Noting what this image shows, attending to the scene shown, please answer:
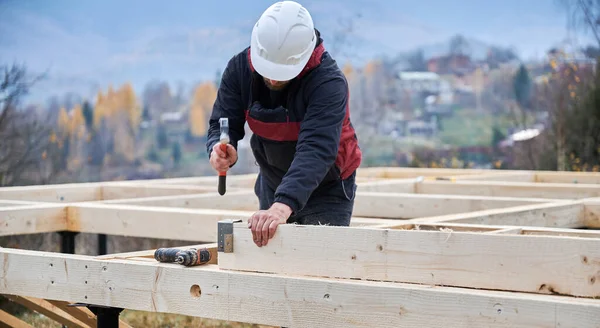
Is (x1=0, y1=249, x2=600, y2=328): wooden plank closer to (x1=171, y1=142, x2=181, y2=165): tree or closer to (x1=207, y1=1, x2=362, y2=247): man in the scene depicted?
(x1=207, y1=1, x2=362, y2=247): man

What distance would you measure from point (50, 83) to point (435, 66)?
39.5 ft

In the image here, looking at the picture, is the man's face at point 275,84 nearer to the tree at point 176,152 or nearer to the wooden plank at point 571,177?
the wooden plank at point 571,177

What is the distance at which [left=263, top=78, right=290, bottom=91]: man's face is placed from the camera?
3619 millimetres

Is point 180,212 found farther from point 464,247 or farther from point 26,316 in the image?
point 26,316

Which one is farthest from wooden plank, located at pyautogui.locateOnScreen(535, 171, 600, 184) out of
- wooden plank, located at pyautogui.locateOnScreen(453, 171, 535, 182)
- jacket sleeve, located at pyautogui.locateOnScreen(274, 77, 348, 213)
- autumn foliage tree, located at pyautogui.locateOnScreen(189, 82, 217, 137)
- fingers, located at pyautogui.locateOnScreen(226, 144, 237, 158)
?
autumn foliage tree, located at pyautogui.locateOnScreen(189, 82, 217, 137)

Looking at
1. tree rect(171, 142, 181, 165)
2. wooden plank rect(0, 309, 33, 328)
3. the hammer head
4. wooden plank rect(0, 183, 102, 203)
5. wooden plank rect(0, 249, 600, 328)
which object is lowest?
wooden plank rect(0, 309, 33, 328)

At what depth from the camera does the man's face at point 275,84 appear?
3.62m

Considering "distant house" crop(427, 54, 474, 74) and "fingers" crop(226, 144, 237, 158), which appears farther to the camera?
"distant house" crop(427, 54, 474, 74)

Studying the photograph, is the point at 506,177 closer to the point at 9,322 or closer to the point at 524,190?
the point at 524,190

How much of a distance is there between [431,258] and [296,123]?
93 centimetres

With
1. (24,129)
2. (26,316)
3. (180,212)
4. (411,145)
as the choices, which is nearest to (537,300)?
(180,212)

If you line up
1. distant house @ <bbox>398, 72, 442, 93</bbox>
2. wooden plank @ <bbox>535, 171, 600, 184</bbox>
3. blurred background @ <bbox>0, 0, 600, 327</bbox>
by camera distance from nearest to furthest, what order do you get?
wooden plank @ <bbox>535, 171, 600, 184</bbox> → blurred background @ <bbox>0, 0, 600, 327</bbox> → distant house @ <bbox>398, 72, 442, 93</bbox>

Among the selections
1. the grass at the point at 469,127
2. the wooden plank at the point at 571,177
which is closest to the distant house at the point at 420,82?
the grass at the point at 469,127

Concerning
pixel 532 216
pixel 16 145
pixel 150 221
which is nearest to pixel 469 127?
pixel 16 145
